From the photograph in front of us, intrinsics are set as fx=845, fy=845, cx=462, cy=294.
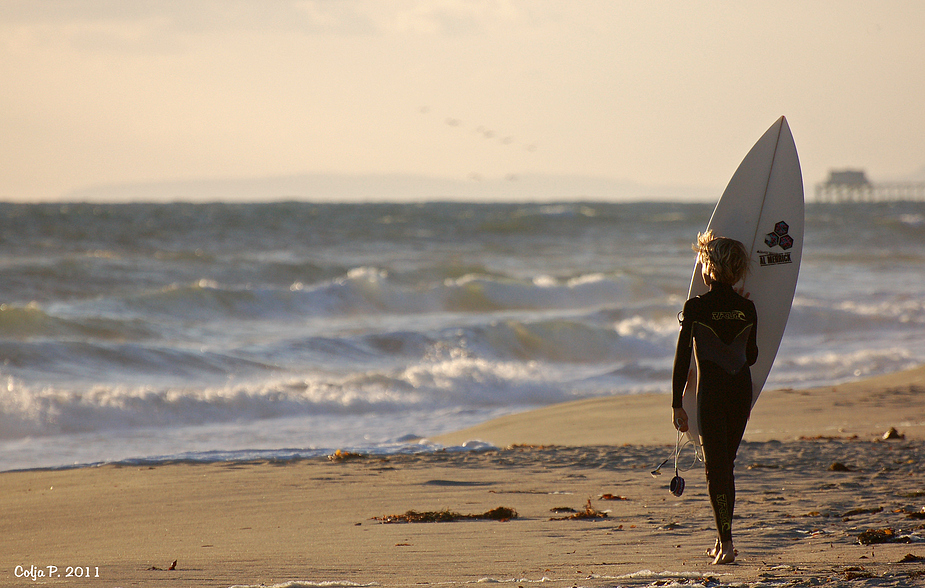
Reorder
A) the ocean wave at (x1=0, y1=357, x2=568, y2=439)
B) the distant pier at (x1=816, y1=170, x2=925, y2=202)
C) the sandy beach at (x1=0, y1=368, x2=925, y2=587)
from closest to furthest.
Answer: the sandy beach at (x1=0, y1=368, x2=925, y2=587)
the ocean wave at (x1=0, y1=357, x2=568, y2=439)
the distant pier at (x1=816, y1=170, x2=925, y2=202)

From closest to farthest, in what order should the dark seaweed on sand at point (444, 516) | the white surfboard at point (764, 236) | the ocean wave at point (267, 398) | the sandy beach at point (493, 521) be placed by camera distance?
A: the sandy beach at point (493, 521) < the white surfboard at point (764, 236) < the dark seaweed on sand at point (444, 516) < the ocean wave at point (267, 398)

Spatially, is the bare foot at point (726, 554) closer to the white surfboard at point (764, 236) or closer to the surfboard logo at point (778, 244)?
the white surfboard at point (764, 236)

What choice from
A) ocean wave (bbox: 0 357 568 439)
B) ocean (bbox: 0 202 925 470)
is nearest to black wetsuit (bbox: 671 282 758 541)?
ocean (bbox: 0 202 925 470)

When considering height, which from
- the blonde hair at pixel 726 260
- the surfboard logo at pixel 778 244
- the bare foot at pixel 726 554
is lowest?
the bare foot at pixel 726 554

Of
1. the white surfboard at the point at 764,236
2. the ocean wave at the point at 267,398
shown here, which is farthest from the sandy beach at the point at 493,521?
the ocean wave at the point at 267,398

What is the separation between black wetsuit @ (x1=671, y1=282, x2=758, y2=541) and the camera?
3.05 m

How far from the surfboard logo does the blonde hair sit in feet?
2.22

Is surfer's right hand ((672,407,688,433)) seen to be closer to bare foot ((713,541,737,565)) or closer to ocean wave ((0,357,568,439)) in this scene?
bare foot ((713,541,737,565))

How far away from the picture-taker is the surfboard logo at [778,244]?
3.69 metres

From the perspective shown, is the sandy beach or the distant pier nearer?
the sandy beach

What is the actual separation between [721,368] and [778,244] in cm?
93

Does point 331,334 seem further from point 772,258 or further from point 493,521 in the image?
point 772,258

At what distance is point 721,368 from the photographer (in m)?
3.06

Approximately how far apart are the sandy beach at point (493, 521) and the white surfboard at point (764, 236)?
666 mm
